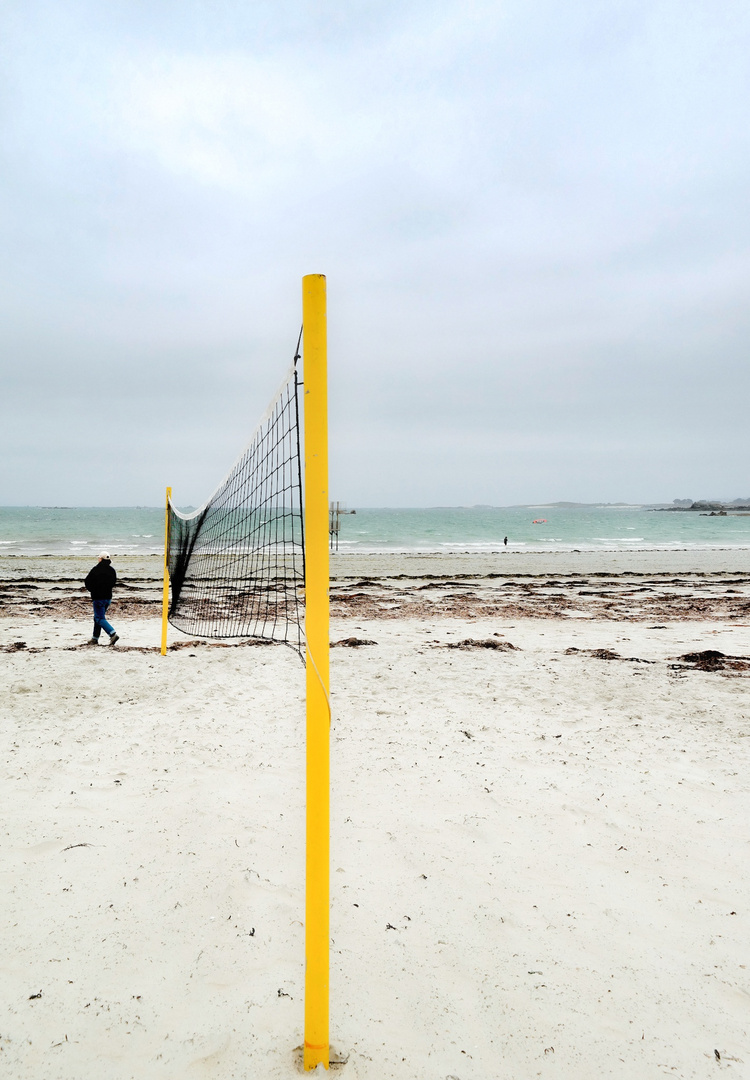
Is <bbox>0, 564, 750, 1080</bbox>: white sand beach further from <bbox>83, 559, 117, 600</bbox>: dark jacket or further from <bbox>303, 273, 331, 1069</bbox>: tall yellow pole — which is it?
<bbox>83, 559, 117, 600</bbox>: dark jacket

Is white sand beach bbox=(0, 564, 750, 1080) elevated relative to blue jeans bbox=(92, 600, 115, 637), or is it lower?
lower

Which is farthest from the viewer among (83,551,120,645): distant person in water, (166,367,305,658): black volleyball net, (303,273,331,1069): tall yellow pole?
(83,551,120,645): distant person in water

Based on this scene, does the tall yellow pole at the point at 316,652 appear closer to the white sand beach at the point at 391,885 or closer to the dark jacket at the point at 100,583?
the white sand beach at the point at 391,885

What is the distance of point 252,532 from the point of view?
5109 millimetres

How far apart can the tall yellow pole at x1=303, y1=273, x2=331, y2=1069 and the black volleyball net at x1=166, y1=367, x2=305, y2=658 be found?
0.41ft

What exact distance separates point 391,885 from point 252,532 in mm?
2902

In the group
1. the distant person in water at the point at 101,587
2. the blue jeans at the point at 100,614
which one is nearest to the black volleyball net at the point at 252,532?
the distant person in water at the point at 101,587

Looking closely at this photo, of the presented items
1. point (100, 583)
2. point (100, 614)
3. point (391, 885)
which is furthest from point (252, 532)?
A: point (100, 614)

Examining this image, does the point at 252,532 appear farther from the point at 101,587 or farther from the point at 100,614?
the point at 100,614

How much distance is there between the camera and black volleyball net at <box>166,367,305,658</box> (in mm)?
3492

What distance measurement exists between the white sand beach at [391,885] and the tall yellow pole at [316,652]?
40 cm

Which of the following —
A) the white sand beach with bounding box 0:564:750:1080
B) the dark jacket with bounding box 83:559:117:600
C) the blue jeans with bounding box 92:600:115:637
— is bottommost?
the white sand beach with bounding box 0:564:750:1080

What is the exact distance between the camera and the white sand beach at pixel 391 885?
2232 mm

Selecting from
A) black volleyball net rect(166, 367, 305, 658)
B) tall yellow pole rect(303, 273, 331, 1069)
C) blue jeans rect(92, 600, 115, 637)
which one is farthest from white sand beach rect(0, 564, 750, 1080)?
blue jeans rect(92, 600, 115, 637)
